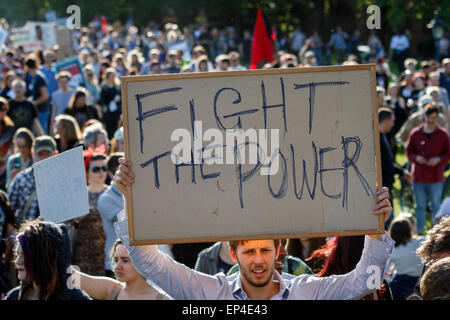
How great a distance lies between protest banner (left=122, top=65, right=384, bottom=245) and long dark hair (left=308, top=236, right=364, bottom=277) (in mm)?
1138

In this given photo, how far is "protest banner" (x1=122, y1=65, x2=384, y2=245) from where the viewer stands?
3162 mm

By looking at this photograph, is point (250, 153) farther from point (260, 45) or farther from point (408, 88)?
point (408, 88)

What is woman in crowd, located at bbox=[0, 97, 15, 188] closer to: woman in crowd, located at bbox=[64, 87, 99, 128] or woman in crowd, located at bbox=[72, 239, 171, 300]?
woman in crowd, located at bbox=[64, 87, 99, 128]

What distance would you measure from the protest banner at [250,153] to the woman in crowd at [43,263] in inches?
28.6

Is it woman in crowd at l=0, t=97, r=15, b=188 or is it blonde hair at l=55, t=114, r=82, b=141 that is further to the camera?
woman in crowd at l=0, t=97, r=15, b=188

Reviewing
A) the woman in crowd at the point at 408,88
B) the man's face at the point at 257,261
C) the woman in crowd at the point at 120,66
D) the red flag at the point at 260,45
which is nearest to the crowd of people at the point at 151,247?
the man's face at the point at 257,261

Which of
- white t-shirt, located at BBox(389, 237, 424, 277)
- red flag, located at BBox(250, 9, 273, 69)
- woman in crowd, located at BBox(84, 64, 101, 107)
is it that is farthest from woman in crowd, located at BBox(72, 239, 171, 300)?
woman in crowd, located at BBox(84, 64, 101, 107)

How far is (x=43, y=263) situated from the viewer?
3742mm

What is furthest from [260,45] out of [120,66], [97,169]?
[120,66]

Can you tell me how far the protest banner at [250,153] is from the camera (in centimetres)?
316

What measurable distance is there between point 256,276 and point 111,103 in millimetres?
9751

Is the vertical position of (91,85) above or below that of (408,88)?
above

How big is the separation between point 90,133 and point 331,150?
4.81 m

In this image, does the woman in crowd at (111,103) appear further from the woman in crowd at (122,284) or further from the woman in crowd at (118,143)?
the woman in crowd at (122,284)
